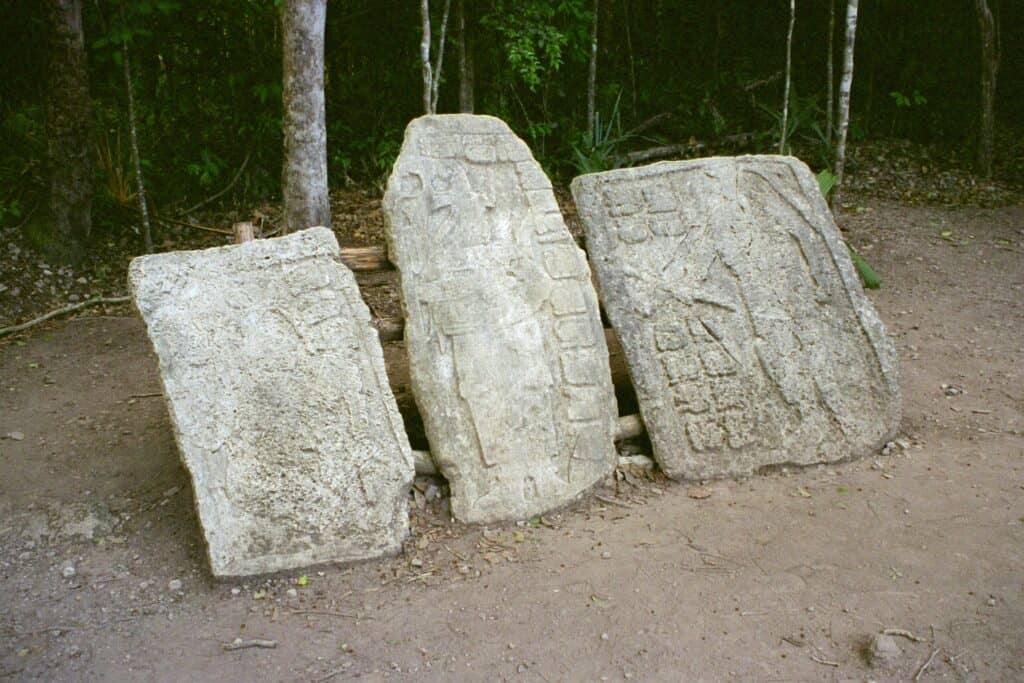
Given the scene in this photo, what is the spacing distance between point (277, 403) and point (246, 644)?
782 millimetres

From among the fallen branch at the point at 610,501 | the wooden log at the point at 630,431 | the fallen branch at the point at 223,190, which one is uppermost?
the fallen branch at the point at 223,190

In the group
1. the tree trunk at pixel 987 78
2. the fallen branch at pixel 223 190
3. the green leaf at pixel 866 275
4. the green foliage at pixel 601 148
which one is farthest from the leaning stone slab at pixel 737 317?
the tree trunk at pixel 987 78

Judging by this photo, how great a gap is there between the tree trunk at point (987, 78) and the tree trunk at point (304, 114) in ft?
16.8

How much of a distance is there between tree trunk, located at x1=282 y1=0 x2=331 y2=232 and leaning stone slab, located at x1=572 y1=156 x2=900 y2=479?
4.75 feet

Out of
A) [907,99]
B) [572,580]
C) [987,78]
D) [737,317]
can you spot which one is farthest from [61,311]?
[987,78]

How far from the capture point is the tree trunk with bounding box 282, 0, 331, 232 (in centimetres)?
443

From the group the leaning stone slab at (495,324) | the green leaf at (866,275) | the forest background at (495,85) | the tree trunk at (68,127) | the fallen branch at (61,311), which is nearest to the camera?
the leaning stone slab at (495,324)

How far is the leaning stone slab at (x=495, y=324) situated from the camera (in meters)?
3.42

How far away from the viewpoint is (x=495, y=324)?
138 inches

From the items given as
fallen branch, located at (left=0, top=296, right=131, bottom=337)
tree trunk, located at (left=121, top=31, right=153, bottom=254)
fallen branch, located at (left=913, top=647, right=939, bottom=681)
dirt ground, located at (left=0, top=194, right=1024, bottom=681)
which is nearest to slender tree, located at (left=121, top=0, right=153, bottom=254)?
tree trunk, located at (left=121, top=31, right=153, bottom=254)

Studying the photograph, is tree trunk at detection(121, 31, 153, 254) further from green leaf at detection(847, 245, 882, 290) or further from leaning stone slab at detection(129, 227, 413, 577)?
green leaf at detection(847, 245, 882, 290)

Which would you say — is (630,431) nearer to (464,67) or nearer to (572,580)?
(572,580)

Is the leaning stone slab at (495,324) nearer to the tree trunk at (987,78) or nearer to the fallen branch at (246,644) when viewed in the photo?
the fallen branch at (246,644)

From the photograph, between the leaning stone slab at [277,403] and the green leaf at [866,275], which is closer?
the leaning stone slab at [277,403]
